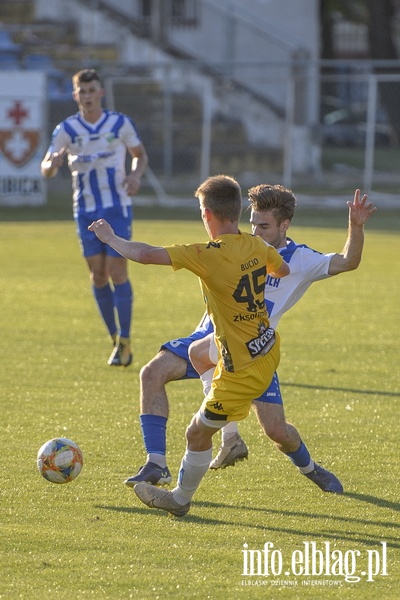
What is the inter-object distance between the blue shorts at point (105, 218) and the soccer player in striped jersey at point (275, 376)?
A: 3.41 metres

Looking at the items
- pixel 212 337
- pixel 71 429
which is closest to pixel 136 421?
pixel 71 429

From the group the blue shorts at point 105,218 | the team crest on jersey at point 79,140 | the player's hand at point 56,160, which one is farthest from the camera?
the team crest on jersey at point 79,140

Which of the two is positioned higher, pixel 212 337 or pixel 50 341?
pixel 212 337

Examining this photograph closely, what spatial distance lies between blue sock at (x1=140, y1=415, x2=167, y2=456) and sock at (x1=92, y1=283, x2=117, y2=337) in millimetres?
3730

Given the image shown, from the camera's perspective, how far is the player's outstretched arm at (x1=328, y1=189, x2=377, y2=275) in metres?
5.20

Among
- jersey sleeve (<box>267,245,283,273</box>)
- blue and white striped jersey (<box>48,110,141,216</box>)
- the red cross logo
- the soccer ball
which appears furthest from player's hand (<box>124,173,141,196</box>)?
the red cross logo

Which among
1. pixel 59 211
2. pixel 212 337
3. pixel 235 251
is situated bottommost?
pixel 59 211

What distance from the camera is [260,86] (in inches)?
1148

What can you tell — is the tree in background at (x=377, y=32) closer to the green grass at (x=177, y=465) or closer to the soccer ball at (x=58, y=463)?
the green grass at (x=177, y=465)

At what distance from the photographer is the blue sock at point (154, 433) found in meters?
5.17

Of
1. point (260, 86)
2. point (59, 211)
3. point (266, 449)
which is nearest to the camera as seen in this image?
point (266, 449)

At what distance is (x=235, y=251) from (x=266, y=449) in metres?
1.86

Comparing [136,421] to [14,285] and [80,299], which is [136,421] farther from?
[14,285]

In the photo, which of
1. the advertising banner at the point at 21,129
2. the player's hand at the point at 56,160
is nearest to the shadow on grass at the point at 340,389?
the player's hand at the point at 56,160
